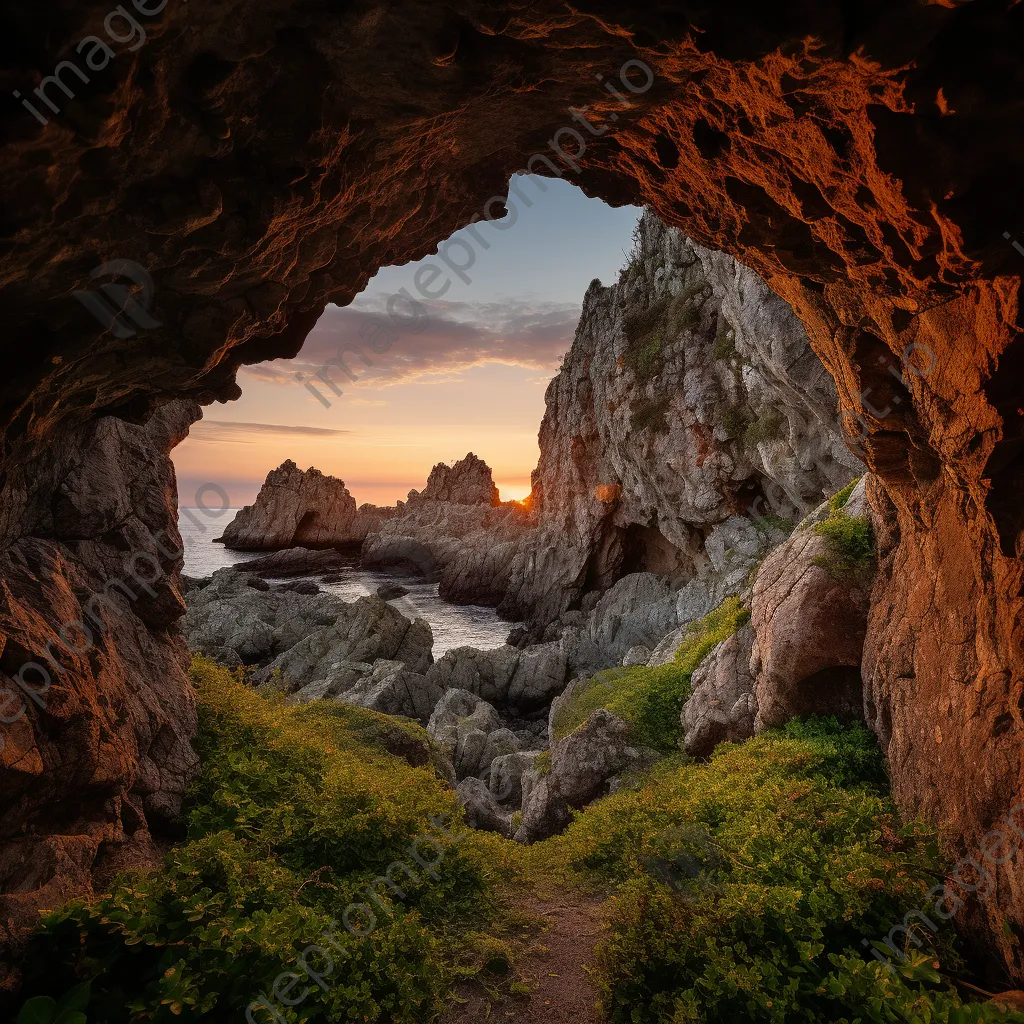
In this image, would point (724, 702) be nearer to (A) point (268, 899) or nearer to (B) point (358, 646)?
(A) point (268, 899)

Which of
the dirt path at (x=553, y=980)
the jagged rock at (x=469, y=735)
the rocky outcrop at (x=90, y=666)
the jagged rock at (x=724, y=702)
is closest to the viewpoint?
the rocky outcrop at (x=90, y=666)

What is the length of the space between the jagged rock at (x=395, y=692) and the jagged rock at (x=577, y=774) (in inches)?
371

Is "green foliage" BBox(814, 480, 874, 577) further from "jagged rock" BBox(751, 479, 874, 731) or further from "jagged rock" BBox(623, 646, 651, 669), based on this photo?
"jagged rock" BBox(623, 646, 651, 669)

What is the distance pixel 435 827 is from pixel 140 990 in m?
4.67

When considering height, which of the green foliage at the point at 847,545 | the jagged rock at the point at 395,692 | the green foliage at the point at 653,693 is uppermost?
the green foliage at the point at 847,545

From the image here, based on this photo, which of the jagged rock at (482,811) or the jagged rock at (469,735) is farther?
the jagged rock at (469,735)

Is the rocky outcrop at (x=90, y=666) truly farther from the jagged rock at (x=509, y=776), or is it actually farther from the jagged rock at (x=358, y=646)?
the jagged rock at (x=358, y=646)

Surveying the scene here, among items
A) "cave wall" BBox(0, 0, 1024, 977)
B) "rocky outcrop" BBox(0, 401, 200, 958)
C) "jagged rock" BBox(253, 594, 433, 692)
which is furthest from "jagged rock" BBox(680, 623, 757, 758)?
"jagged rock" BBox(253, 594, 433, 692)

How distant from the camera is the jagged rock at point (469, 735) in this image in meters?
18.9

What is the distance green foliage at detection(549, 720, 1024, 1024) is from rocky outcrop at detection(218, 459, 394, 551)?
97.1m

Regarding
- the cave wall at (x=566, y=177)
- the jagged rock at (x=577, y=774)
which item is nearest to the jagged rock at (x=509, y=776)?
the jagged rock at (x=577, y=774)

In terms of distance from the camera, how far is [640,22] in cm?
346

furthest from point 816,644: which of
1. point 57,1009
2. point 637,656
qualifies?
point 637,656

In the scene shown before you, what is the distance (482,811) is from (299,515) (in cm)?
9216
